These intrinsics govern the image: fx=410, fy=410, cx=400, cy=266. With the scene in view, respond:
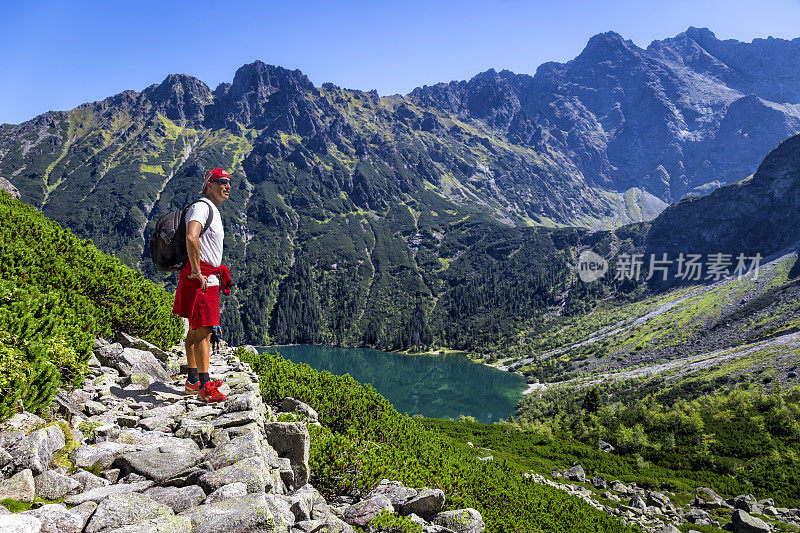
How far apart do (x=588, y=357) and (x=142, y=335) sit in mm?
187269

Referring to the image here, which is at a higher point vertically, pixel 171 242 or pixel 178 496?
pixel 171 242

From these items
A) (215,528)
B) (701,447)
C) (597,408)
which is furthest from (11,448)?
(597,408)

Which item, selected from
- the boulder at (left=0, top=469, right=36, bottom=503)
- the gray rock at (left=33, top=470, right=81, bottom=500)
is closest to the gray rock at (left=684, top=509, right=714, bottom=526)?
the gray rock at (left=33, top=470, right=81, bottom=500)

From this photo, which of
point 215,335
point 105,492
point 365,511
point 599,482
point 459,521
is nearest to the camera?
point 105,492

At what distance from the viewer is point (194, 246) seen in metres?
8.41

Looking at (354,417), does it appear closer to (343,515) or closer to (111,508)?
(343,515)

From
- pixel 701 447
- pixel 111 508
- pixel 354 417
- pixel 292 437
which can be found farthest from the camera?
pixel 701 447

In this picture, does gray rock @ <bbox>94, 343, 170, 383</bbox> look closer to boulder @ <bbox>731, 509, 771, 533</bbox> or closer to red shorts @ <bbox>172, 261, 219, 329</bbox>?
red shorts @ <bbox>172, 261, 219, 329</bbox>

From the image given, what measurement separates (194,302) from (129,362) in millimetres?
4779

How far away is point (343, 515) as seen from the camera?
9.80 metres

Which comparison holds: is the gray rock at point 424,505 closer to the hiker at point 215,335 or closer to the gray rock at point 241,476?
the gray rock at point 241,476

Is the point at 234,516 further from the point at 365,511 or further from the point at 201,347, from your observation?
the point at 365,511

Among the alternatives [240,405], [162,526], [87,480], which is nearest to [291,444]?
[240,405]

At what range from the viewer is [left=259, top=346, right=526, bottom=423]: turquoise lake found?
127m
